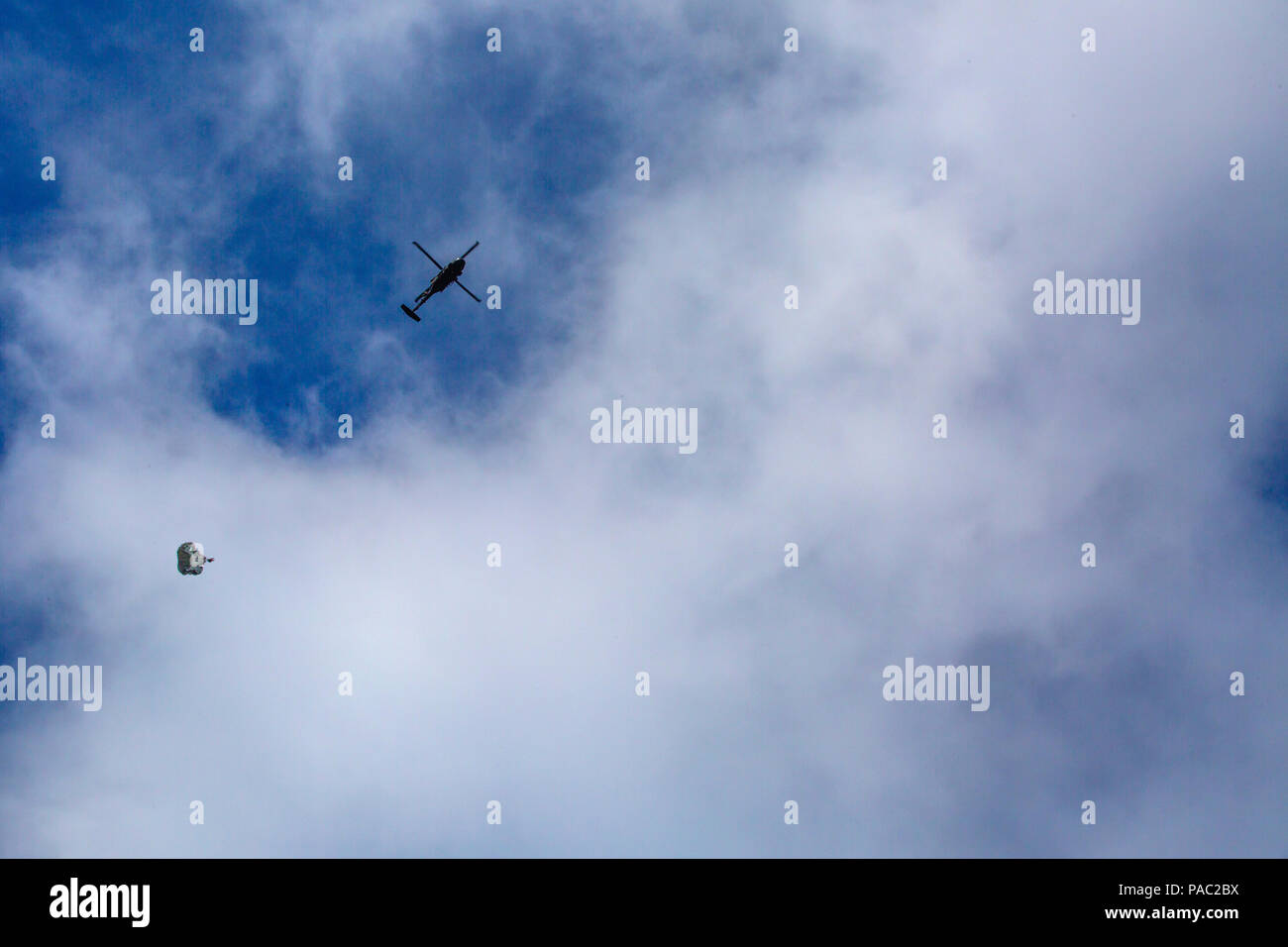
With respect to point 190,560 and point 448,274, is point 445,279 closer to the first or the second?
point 448,274

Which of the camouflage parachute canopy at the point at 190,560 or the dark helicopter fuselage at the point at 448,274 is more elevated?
the dark helicopter fuselage at the point at 448,274

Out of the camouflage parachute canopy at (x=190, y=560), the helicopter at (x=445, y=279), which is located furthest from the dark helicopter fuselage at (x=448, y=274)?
the camouflage parachute canopy at (x=190, y=560)

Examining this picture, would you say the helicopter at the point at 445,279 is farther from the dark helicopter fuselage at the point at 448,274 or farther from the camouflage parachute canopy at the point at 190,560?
the camouflage parachute canopy at the point at 190,560

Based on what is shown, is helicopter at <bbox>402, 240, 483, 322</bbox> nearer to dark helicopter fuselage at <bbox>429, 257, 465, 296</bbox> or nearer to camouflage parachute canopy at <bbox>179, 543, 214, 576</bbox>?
dark helicopter fuselage at <bbox>429, 257, 465, 296</bbox>

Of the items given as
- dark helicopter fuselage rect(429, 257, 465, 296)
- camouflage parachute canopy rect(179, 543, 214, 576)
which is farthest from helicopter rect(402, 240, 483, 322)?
camouflage parachute canopy rect(179, 543, 214, 576)

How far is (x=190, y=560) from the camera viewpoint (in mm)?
76875

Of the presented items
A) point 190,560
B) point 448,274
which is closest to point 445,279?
point 448,274

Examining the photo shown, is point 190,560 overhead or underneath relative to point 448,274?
underneath

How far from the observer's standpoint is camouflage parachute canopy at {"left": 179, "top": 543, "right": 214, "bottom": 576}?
251 ft

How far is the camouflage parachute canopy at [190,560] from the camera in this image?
3017 inches
